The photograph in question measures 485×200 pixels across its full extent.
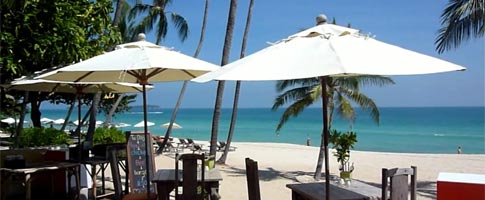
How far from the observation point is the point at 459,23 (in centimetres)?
1084

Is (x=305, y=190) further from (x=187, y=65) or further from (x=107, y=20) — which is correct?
(x=107, y=20)

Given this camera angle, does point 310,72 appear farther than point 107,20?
No

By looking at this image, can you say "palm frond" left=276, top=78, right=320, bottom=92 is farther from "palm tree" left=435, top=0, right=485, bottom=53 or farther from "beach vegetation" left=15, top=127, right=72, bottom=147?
"beach vegetation" left=15, top=127, right=72, bottom=147

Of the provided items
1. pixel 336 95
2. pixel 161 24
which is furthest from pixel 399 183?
pixel 161 24

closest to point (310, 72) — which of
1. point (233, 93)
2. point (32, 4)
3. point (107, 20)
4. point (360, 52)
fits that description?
point (360, 52)

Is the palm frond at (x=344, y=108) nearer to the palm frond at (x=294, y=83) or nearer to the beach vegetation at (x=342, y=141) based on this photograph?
the palm frond at (x=294, y=83)

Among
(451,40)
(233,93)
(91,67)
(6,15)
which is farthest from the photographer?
(233,93)

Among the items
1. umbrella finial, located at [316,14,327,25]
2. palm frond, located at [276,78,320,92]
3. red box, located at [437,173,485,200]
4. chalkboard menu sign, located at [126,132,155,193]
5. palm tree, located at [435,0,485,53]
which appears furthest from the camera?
palm frond, located at [276,78,320,92]

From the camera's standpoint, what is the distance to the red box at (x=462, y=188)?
3537mm

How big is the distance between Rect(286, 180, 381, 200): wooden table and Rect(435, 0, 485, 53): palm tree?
732 centimetres

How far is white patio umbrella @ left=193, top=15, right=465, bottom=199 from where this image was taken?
2.96 metres

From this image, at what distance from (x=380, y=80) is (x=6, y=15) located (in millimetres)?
9930

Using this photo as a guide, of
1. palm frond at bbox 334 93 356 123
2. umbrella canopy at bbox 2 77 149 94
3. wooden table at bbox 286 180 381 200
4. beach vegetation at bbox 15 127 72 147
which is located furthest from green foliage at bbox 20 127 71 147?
wooden table at bbox 286 180 381 200

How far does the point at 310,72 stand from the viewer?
295 cm
